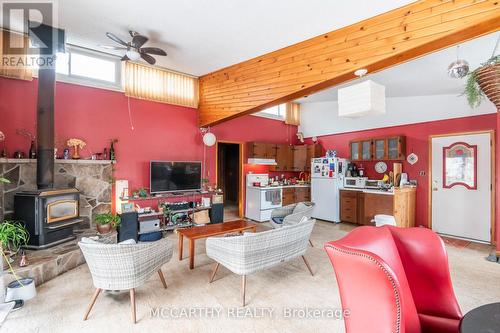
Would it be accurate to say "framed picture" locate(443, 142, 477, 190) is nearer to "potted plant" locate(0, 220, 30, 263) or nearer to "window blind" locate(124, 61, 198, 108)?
"window blind" locate(124, 61, 198, 108)

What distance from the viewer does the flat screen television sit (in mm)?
4918

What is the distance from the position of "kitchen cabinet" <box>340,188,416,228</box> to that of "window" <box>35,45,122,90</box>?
18.3 feet

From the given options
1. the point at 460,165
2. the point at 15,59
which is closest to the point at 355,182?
the point at 460,165

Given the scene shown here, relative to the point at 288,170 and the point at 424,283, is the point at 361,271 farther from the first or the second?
the point at 288,170

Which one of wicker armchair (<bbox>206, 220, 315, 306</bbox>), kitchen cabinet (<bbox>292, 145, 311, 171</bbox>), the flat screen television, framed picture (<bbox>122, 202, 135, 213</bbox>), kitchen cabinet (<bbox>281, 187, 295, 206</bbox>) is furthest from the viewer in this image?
kitchen cabinet (<bbox>292, 145, 311, 171</bbox>)

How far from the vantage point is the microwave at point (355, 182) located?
6.07m

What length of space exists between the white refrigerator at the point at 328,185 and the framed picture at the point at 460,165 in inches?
82.1

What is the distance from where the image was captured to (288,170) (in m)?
7.35

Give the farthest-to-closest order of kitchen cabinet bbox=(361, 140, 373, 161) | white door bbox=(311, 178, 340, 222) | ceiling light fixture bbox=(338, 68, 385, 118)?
white door bbox=(311, 178, 340, 222)
kitchen cabinet bbox=(361, 140, 373, 161)
ceiling light fixture bbox=(338, 68, 385, 118)

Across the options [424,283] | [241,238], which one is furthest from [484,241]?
[241,238]

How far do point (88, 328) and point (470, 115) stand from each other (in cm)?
658

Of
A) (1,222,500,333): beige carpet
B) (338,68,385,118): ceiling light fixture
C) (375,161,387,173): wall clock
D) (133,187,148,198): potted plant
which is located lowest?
(1,222,500,333): beige carpet

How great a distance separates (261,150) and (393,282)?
5.65m

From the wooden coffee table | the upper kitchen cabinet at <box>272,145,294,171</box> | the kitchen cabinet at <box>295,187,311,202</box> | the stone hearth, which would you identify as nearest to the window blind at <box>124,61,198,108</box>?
the stone hearth
